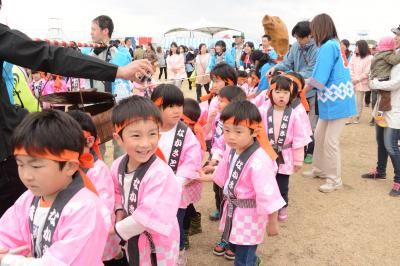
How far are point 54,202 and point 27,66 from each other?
2.97 ft

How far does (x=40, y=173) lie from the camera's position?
1.59 m

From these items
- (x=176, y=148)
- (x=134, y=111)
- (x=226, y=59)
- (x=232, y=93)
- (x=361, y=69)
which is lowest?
(x=176, y=148)

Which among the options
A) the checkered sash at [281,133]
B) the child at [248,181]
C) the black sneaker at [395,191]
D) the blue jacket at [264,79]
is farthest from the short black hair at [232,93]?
the black sneaker at [395,191]

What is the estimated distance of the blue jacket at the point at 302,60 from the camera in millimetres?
5328

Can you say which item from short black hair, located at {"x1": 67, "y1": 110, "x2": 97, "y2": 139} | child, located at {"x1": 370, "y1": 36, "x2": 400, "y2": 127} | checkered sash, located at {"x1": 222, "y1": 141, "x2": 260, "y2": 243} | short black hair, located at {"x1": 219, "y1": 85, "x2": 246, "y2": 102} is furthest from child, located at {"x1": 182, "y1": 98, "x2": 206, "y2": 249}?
child, located at {"x1": 370, "y1": 36, "x2": 400, "y2": 127}

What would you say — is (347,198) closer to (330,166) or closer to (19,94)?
(330,166)

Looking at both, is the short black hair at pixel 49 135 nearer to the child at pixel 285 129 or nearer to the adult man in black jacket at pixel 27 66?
the adult man in black jacket at pixel 27 66

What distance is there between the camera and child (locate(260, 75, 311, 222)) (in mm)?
3928

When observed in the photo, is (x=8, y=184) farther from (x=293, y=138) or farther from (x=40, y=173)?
(x=293, y=138)

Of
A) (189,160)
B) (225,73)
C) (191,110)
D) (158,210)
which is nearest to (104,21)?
(225,73)

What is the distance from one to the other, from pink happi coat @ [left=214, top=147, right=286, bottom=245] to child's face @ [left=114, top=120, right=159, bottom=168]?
828mm

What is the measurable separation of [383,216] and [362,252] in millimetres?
1013

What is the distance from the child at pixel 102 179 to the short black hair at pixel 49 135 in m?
0.53

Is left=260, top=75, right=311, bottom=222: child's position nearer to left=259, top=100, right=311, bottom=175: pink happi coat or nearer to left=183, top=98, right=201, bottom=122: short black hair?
left=259, top=100, right=311, bottom=175: pink happi coat
